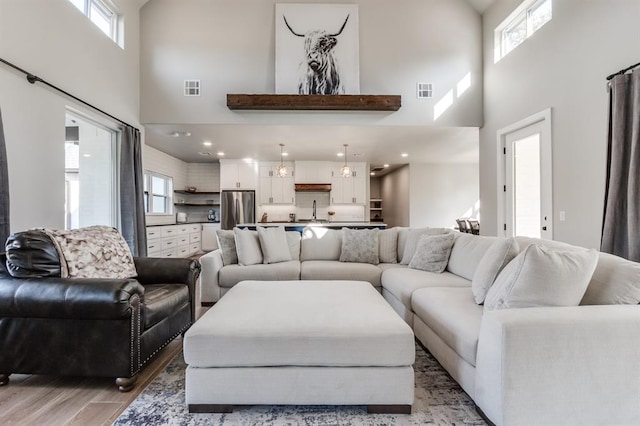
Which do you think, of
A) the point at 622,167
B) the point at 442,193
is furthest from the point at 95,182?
the point at 442,193

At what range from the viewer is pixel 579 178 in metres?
3.31

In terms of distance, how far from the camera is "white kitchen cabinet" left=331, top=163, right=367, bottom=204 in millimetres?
8602

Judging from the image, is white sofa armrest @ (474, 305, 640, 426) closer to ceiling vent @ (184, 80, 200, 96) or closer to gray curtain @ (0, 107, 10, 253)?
gray curtain @ (0, 107, 10, 253)

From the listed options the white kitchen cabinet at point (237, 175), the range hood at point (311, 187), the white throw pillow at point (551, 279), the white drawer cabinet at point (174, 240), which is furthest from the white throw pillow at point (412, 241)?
the white kitchen cabinet at point (237, 175)

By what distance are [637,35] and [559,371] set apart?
2.97 metres

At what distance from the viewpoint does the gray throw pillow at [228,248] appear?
390 centimetres

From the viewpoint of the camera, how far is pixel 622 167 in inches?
105

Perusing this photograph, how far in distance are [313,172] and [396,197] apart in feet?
10.7

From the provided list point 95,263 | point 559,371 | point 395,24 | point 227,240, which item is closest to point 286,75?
point 395,24

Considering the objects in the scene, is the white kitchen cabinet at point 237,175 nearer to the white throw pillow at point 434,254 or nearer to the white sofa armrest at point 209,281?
the white sofa armrest at point 209,281

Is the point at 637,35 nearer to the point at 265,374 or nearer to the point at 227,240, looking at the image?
the point at 265,374

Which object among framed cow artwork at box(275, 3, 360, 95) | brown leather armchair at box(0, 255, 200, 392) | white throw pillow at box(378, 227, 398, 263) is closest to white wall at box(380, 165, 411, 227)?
framed cow artwork at box(275, 3, 360, 95)

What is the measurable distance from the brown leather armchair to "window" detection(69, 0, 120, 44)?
142 inches

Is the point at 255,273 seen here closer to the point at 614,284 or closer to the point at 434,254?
the point at 434,254
